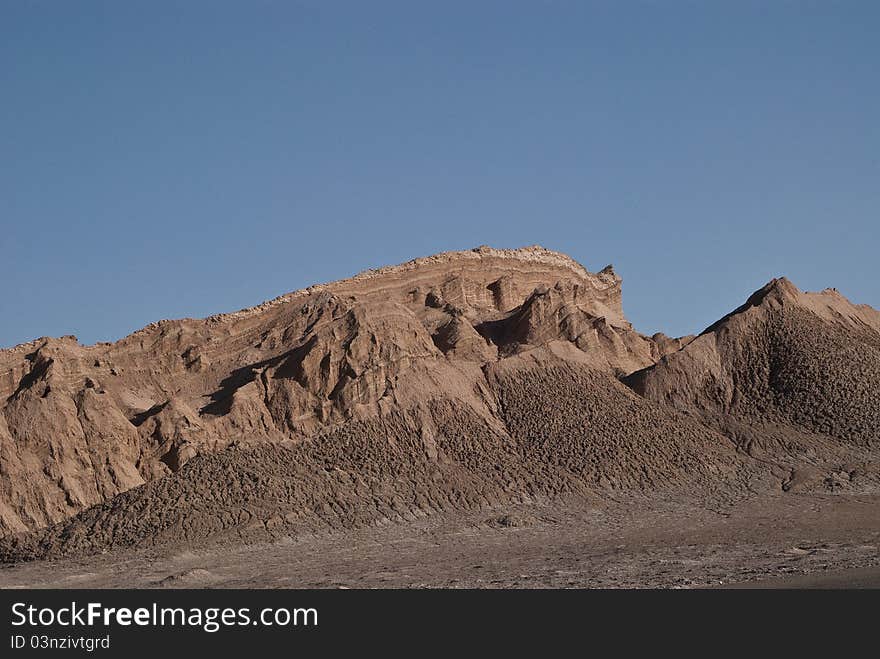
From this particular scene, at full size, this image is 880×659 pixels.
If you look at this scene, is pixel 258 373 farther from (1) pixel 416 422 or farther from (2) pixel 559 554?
(2) pixel 559 554

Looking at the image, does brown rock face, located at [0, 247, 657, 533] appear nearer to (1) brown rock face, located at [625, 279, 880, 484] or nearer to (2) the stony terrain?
(2) the stony terrain

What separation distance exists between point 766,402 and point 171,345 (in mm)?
23995

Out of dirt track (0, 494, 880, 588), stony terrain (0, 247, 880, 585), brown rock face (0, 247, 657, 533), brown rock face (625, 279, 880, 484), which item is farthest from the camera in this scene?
brown rock face (625, 279, 880, 484)

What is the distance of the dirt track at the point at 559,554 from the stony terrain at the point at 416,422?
58cm

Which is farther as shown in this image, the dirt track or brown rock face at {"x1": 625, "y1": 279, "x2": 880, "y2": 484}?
brown rock face at {"x1": 625, "y1": 279, "x2": 880, "y2": 484}

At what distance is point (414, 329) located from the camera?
49.8 meters

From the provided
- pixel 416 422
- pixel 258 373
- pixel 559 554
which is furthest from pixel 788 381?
pixel 258 373

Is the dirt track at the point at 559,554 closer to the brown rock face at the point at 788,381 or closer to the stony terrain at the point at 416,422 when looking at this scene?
the stony terrain at the point at 416,422

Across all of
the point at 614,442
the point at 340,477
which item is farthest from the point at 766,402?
the point at 340,477

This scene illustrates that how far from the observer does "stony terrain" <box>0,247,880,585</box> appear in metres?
39.9

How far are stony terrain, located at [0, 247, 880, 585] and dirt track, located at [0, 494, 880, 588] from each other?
583 mm

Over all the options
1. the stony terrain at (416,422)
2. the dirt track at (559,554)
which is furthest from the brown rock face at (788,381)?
the dirt track at (559,554)

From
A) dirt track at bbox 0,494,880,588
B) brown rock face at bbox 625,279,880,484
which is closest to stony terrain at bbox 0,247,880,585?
brown rock face at bbox 625,279,880,484
